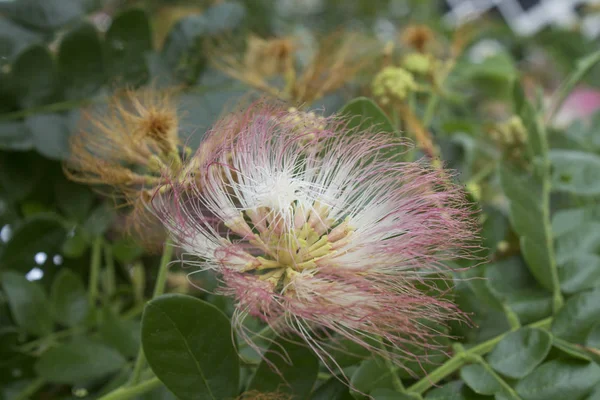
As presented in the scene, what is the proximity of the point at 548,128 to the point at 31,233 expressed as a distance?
94cm

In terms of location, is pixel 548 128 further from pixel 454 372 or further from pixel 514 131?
pixel 454 372

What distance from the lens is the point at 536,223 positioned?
86 centimetres

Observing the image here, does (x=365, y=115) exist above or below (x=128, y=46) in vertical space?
below

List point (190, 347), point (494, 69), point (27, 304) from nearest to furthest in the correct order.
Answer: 1. point (190, 347)
2. point (27, 304)
3. point (494, 69)

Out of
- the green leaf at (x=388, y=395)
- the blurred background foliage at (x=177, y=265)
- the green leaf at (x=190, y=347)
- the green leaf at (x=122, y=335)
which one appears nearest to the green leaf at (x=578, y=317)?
the blurred background foliage at (x=177, y=265)

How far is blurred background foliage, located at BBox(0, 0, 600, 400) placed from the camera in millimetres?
662

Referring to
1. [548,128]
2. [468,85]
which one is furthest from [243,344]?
[468,85]

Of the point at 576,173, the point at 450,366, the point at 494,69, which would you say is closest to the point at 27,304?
the point at 450,366

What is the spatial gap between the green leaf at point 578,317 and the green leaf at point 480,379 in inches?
4.4

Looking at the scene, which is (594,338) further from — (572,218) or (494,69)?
(494,69)

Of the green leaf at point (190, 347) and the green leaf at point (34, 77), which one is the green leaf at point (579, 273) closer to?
the green leaf at point (190, 347)

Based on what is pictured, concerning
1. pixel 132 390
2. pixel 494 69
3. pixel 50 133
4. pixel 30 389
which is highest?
pixel 50 133

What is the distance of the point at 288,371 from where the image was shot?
0.63m

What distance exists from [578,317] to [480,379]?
0.49 ft
